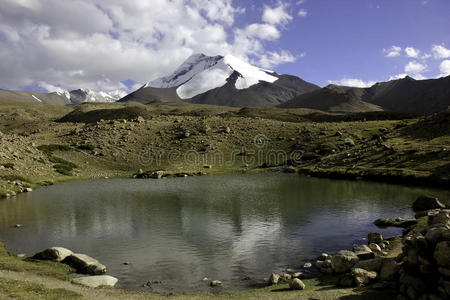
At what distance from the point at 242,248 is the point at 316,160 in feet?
258

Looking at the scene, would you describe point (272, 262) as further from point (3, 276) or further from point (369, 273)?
point (3, 276)

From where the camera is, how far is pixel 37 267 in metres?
27.1

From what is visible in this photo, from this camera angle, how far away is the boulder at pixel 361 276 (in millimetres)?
23253

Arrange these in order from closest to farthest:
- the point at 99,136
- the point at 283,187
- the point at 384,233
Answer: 1. the point at 384,233
2. the point at 283,187
3. the point at 99,136

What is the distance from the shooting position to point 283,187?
7200cm

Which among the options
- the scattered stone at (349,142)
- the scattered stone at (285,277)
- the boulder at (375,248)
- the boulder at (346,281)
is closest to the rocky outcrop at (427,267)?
the boulder at (346,281)

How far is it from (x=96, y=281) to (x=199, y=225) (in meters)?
18.1

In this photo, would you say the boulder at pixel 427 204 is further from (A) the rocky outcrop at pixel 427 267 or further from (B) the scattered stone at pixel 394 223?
(A) the rocky outcrop at pixel 427 267

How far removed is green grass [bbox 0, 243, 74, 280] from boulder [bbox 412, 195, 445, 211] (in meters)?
42.3

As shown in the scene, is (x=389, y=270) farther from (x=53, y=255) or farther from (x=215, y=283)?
(x=53, y=255)

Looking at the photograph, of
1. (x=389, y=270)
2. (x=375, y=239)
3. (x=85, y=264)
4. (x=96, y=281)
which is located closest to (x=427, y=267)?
(x=389, y=270)

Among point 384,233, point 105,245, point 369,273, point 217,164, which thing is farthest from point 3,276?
point 217,164

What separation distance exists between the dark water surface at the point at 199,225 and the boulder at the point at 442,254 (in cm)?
1112

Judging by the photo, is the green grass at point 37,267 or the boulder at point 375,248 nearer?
the green grass at point 37,267
